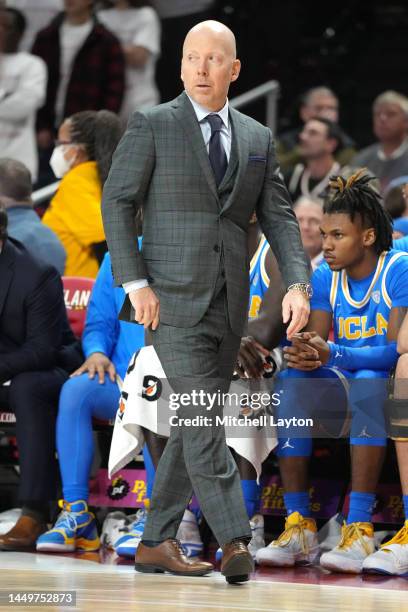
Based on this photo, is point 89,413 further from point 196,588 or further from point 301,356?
point 196,588

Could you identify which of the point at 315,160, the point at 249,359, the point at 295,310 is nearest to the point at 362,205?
the point at 249,359

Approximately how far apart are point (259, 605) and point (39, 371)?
6.58ft

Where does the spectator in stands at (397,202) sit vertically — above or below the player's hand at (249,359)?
above

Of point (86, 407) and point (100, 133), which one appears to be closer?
point (86, 407)

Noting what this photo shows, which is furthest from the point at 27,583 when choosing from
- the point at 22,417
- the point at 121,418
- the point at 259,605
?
Answer: the point at 22,417

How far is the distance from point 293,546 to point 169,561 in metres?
0.74

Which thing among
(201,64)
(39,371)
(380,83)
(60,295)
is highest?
(380,83)

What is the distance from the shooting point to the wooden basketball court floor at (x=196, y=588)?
3.39m

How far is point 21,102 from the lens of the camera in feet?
26.5

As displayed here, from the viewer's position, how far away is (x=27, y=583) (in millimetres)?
3764

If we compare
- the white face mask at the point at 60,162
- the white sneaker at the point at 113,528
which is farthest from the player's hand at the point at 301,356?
the white face mask at the point at 60,162

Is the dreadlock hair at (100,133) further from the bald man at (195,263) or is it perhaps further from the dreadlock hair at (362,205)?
the bald man at (195,263)

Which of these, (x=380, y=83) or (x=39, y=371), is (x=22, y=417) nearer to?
(x=39, y=371)

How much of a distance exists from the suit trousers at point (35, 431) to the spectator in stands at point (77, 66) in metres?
3.34
